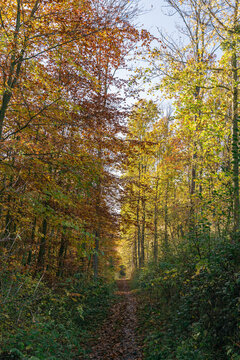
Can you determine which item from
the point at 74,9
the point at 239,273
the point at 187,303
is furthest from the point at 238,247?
the point at 74,9

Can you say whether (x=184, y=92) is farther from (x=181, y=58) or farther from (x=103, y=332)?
(x=103, y=332)

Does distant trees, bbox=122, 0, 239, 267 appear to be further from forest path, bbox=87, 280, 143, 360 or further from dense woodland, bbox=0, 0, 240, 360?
forest path, bbox=87, 280, 143, 360

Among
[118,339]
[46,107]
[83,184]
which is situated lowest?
[118,339]

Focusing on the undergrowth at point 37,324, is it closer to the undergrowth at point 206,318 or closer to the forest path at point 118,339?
the forest path at point 118,339

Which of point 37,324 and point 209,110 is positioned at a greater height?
point 209,110

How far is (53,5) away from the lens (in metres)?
6.94

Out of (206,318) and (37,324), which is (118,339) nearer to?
(37,324)

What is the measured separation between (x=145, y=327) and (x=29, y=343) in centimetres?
460

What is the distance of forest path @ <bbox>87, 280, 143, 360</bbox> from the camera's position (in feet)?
20.8

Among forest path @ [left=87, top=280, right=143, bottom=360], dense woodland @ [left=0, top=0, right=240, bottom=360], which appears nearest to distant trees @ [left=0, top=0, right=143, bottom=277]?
dense woodland @ [left=0, top=0, right=240, bottom=360]

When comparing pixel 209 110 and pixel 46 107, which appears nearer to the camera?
pixel 46 107

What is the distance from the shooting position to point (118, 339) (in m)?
7.55

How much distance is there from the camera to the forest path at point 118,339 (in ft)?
20.8

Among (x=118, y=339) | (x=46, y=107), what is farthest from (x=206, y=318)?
(x=46, y=107)
